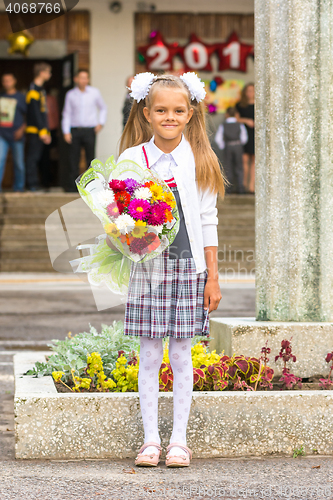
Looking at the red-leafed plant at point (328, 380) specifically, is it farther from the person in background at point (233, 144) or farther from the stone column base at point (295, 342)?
the person in background at point (233, 144)

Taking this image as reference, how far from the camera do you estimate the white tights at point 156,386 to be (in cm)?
364

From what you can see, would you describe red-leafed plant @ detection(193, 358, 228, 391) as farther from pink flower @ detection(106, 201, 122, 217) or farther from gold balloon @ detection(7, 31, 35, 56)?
gold balloon @ detection(7, 31, 35, 56)

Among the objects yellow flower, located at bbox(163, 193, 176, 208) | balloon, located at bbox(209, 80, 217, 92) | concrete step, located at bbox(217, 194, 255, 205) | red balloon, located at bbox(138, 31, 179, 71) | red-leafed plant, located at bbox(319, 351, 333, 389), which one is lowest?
red-leafed plant, located at bbox(319, 351, 333, 389)

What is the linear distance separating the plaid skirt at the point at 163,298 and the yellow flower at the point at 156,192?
0.90ft

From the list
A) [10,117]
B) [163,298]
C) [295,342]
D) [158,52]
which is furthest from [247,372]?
[158,52]

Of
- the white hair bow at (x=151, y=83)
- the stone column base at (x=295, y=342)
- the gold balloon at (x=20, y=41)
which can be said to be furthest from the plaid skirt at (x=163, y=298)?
the gold balloon at (x=20, y=41)

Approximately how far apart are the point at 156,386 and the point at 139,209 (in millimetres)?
866

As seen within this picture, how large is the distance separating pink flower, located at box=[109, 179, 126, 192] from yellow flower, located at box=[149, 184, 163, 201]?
0.13 meters

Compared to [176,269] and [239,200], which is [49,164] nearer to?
[239,200]

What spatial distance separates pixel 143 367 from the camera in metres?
3.67

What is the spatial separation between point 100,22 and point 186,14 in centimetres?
180

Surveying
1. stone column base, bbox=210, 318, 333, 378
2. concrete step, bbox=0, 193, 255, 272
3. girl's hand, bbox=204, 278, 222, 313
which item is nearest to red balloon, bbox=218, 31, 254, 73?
concrete step, bbox=0, 193, 255, 272

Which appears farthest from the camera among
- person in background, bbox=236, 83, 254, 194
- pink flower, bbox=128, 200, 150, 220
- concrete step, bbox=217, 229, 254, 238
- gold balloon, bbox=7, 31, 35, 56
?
gold balloon, bbox=7, 31, 35, 56

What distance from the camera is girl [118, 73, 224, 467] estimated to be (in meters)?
3.59
